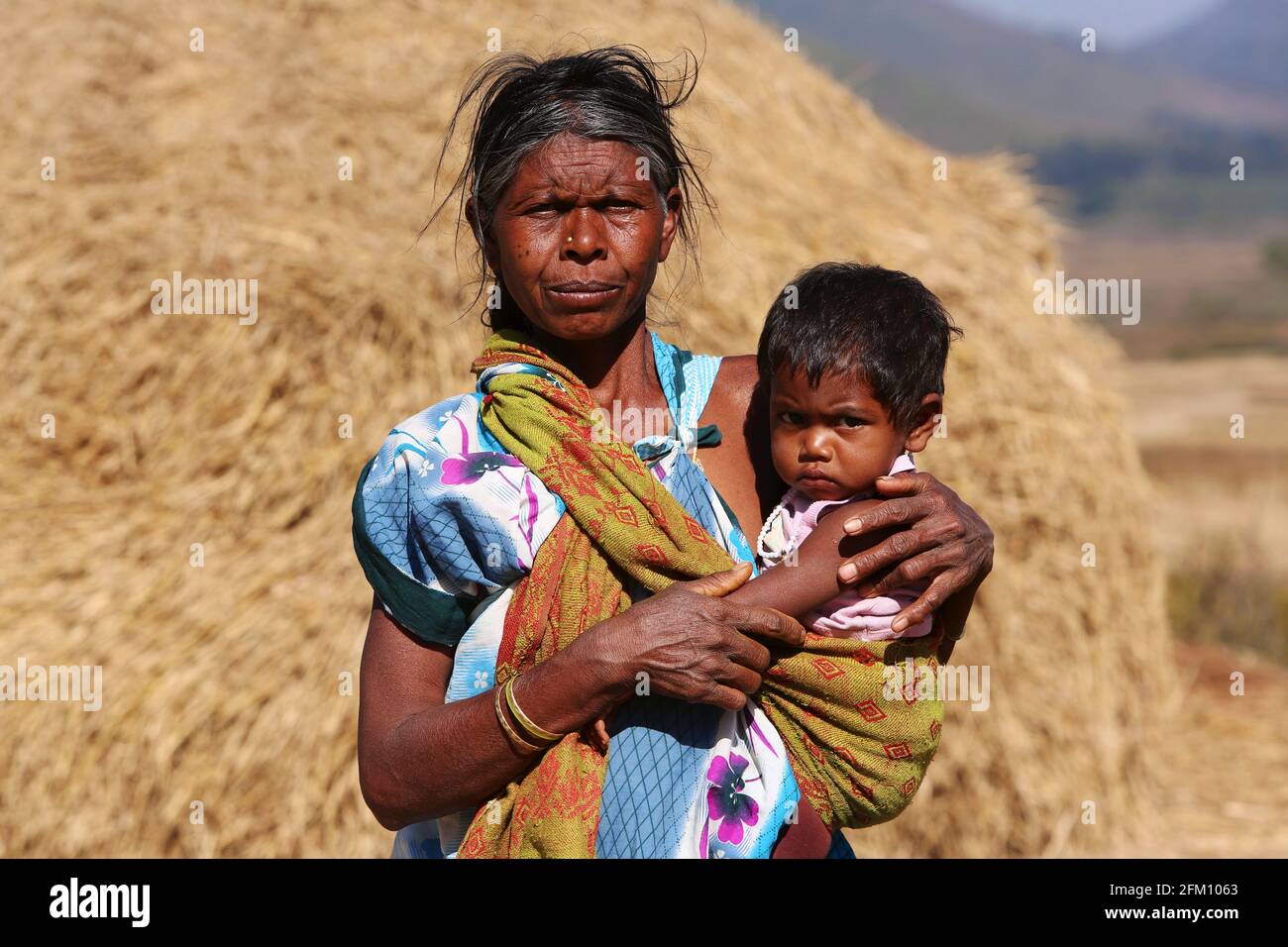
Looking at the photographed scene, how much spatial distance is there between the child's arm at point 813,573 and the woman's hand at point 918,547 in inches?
1.0

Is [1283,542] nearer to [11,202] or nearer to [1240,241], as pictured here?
[11,202]

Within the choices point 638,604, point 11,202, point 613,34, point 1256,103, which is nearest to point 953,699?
point 613,34

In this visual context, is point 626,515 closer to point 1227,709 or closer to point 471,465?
point 471,465

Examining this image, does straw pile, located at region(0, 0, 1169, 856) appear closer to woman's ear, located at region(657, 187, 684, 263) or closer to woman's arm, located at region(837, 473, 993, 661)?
woman's ear, located at region(657, 187, 684, 263)

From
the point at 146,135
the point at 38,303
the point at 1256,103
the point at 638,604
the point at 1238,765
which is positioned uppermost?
the point at 1256,103

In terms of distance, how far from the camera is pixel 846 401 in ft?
6.48

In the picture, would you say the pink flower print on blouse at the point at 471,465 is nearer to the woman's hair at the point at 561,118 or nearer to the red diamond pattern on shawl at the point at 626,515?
the red diamond pattern on shawl at the point at 626,515

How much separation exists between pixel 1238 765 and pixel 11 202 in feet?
20.2

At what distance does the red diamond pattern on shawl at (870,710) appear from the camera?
1927 millimetres

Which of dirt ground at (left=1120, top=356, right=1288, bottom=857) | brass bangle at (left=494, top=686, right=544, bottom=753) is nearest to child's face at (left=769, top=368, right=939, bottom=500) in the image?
brass bangle at (left=494, top=686, right=544, bottom=753)

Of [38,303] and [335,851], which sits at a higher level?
[38,303]

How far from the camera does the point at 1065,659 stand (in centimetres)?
549

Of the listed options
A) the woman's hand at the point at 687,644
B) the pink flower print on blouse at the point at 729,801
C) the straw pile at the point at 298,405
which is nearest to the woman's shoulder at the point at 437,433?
the woman's hand at the point at 687,644

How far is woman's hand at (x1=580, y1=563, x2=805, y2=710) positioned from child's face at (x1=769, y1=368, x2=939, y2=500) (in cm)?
28
